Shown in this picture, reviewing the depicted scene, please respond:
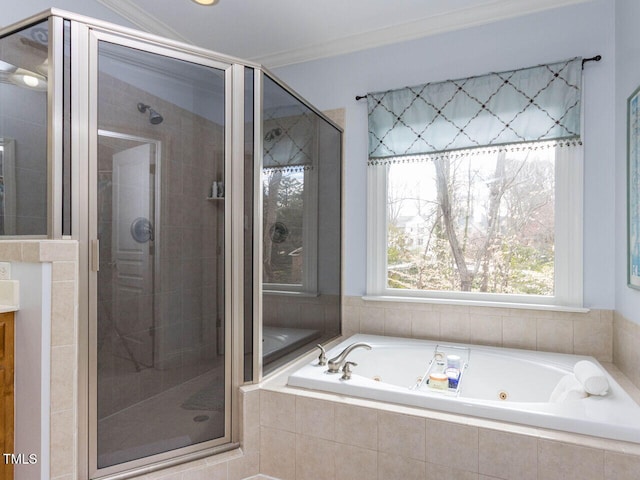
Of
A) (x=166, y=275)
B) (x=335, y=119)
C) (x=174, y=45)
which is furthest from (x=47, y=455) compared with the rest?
(x=335, y=119)

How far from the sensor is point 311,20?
2619 mm

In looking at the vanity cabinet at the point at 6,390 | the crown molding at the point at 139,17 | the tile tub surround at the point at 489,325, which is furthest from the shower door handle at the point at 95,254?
the tile tub surround at the point at 489,325

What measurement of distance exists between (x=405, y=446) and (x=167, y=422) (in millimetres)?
1029

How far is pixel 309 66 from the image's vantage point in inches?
120

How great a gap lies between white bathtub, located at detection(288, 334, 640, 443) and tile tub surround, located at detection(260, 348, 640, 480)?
4 cm

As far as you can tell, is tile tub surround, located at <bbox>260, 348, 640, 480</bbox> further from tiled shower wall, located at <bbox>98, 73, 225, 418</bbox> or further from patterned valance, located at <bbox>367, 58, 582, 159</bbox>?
patterned valance, located at <bbox>367, 58, 582, 159</bbox>

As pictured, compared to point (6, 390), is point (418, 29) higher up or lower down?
higher up

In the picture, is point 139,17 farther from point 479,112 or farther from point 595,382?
point 595,382

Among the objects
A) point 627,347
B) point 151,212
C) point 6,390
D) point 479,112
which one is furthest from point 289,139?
point 627,347

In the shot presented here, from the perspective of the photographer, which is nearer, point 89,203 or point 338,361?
point 89,203

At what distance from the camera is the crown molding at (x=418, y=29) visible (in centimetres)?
242

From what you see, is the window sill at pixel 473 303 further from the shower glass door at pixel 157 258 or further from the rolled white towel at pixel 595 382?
the shower glass door at pixel 157 258

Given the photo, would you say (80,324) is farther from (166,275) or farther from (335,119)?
(335,119)

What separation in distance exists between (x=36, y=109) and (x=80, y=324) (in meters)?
0.83
